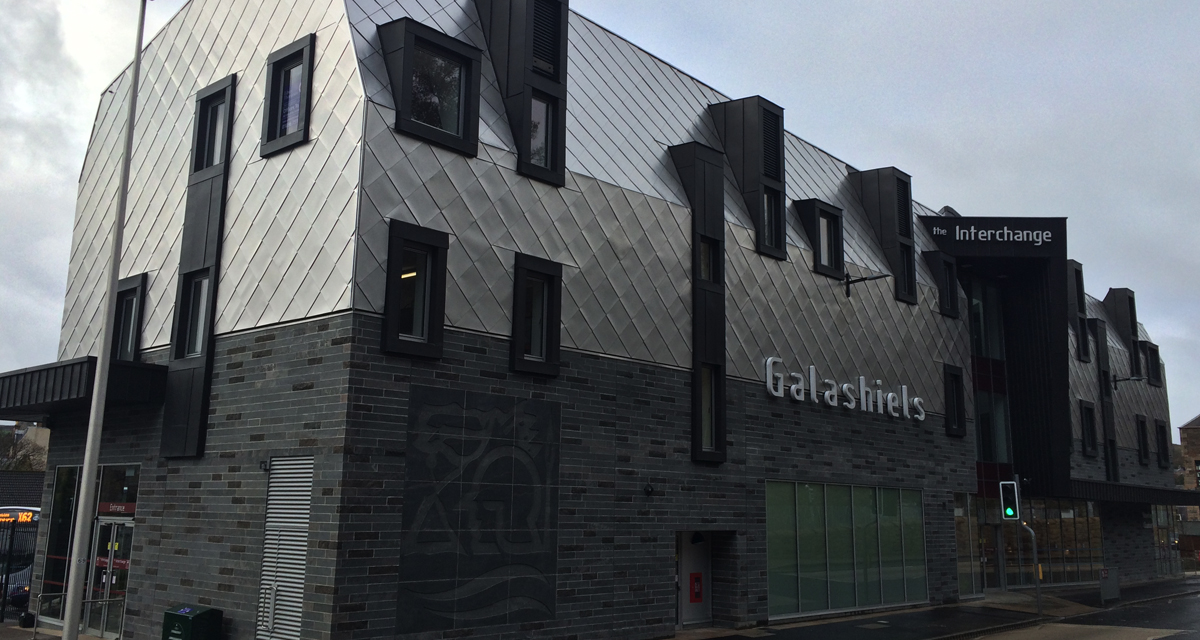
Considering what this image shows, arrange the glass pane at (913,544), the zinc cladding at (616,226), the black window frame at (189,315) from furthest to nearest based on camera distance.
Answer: the glass pane at (913,544) < the black window frame at (189,315) < the zinc cladding at (616,226)

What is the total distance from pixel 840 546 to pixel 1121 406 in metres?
26.9

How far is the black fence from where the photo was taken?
852 inches

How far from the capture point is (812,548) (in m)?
24.7

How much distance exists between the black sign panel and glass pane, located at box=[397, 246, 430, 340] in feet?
73.2

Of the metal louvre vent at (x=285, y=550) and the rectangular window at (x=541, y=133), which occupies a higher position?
the rectangular window at (x=541, y=133)

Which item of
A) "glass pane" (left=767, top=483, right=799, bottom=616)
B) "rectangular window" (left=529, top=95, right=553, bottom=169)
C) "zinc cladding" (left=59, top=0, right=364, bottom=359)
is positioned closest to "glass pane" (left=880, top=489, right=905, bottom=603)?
"glass pane" (left=767, top=483, right=799, bottom=616)

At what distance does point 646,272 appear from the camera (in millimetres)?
20828

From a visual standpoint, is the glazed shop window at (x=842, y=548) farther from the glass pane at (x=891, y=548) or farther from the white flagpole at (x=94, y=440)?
the white flagpole at (x=94, y=440)

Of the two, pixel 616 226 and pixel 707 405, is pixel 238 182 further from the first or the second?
pixel 707 405

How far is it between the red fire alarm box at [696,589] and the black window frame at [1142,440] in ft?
111

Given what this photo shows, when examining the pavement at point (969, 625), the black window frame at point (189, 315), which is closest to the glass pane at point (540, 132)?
the black window frame at point (189, 315)

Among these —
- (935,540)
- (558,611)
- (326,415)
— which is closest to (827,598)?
(935,540)

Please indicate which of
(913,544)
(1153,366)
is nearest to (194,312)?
(913,544)

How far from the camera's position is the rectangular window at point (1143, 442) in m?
46.4
